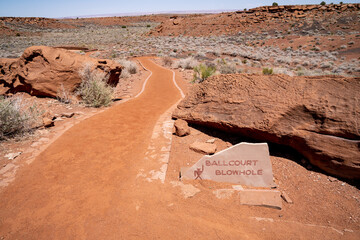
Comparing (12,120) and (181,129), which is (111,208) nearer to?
(181,129)

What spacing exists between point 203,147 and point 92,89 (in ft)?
15.3

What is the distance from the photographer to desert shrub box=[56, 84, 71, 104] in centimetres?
656

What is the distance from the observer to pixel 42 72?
667cm

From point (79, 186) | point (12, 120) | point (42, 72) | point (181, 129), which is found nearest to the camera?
point (79, 186)

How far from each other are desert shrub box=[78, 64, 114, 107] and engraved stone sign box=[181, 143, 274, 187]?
466cm

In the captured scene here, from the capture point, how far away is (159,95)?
852 centimetres

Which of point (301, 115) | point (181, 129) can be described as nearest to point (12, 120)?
point (181, 129)

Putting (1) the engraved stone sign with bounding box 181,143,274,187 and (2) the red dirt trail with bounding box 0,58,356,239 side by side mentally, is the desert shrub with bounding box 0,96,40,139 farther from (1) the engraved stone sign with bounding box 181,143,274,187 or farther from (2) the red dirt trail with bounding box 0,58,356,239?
(1) the engraved stone sign with bounding box 181,143,274,187

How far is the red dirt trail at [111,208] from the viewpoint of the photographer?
7.39 ft

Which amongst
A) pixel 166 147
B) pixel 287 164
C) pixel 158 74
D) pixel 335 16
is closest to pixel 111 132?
pixel 166 147

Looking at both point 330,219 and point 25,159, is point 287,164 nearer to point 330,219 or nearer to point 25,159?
point 330,219

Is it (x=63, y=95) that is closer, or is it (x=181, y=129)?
(x=181, y=129)

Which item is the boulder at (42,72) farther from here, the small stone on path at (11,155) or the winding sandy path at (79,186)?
the small stone on path at (11,155)

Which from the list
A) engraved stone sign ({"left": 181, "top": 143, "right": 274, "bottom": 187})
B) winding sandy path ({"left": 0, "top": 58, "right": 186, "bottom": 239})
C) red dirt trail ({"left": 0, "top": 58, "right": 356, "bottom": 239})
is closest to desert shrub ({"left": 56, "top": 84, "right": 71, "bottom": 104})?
winding sandy path ({"left": 0, "top": 58, "right": 186, "bottom": 239})
